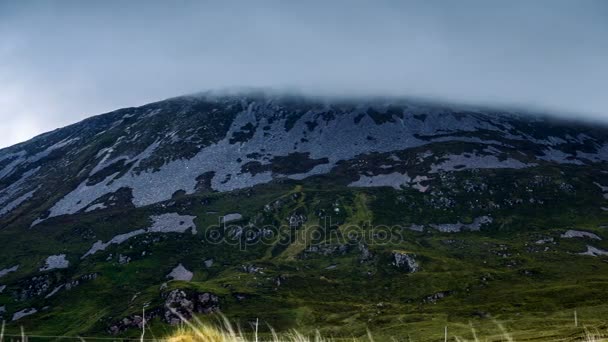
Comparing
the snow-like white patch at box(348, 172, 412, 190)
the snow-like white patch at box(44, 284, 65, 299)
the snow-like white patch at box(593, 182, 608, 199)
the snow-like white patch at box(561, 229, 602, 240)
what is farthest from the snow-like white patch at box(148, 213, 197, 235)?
the snow-like white patch at box(593, 182, 608, 199)

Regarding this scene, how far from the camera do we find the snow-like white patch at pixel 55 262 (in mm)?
151837

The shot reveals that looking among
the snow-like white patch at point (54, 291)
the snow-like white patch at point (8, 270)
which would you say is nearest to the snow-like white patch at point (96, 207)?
the snow-like white patch at point (8, 270)

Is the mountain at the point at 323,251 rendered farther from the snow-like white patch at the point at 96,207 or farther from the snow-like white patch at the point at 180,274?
the snow-like white patch at the point at 180,274

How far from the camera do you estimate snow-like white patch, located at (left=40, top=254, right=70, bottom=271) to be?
152 m

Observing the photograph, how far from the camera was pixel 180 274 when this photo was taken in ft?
Result: 482

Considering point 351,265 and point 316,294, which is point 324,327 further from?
point 351,265

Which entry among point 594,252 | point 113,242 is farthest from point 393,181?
point 113,242

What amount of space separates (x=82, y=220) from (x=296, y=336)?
189 m

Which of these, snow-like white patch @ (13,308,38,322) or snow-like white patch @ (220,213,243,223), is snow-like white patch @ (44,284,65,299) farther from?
snow-like white patch @ (220,213,243,223)

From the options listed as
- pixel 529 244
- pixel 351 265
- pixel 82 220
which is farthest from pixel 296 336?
pixel 82 220

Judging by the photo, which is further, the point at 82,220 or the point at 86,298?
the point at 82,220

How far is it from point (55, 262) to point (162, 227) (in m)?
34.4

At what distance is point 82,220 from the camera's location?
17475cm

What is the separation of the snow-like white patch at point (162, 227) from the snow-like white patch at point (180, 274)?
19.6 metres
